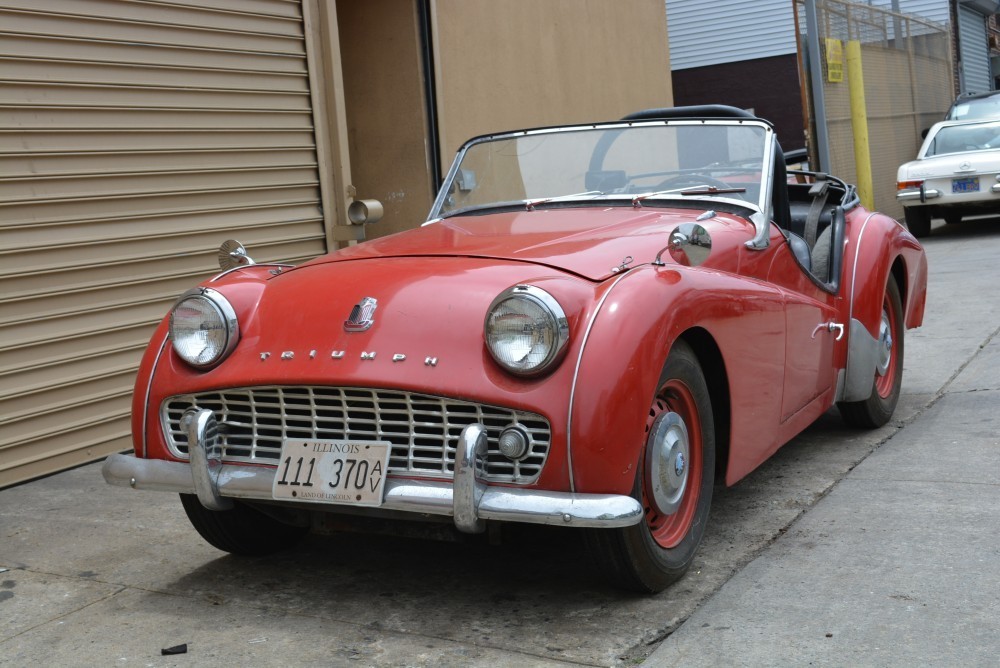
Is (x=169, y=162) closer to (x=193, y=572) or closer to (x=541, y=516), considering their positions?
(x=193, y=572)

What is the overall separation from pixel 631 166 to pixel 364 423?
1.90 metres

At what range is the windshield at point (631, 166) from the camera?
451 centimetres

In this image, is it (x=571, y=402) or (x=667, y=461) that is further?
(x=667, y=461)

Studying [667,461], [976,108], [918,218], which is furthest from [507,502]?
[976,108]

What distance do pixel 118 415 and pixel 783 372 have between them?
11.6 ft

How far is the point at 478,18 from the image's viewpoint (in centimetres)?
948

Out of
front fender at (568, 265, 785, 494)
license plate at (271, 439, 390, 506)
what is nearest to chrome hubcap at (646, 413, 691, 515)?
front fender at (568, 265, 785, 494)

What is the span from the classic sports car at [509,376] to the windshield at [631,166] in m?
0.03

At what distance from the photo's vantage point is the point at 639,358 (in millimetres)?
3102

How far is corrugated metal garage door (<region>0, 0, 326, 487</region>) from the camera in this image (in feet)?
18.1

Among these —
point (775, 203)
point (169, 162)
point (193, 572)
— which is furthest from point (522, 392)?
point (169, 162)

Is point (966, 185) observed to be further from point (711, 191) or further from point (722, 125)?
point (711, 191)

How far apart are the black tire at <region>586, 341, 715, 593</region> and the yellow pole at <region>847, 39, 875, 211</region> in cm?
1253

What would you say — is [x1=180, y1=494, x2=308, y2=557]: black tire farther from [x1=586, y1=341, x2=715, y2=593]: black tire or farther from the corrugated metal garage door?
the corrugated metal garage door
